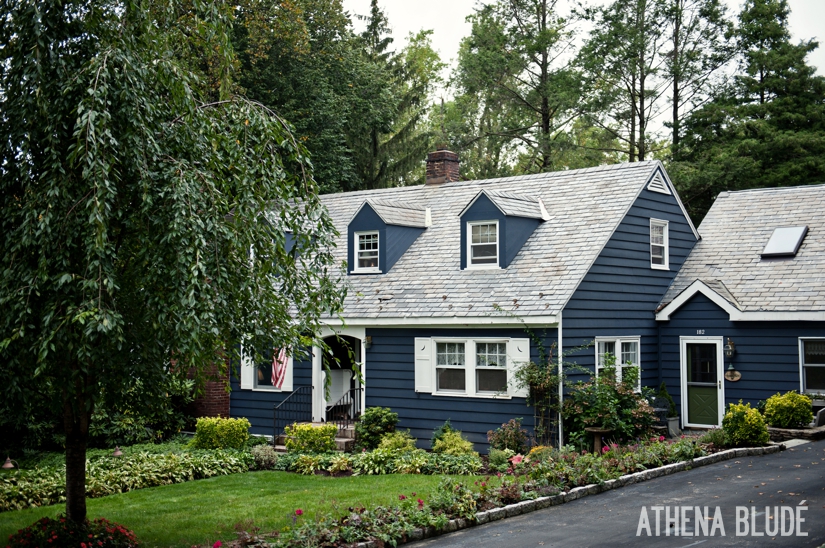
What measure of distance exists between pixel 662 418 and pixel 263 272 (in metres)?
10.9

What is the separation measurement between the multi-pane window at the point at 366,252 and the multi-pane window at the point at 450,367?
3.27 m

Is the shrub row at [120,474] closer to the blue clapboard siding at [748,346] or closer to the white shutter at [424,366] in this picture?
the white shutter at [424,366]

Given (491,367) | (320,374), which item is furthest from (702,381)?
(320,374)

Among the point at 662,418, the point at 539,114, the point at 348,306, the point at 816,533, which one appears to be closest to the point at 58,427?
the point at 348,306

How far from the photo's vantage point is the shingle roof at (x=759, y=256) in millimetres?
18266

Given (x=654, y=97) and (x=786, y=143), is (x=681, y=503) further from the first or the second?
Answer: (x=654, y=97)

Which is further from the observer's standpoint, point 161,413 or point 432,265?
point 432,265

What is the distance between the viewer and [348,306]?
19.1m

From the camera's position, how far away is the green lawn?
35.6 ft

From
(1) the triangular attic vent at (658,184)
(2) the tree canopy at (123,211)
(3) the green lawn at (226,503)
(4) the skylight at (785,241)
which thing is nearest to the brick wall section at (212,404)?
(3) the green lawn at (226,503)

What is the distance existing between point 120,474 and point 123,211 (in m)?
7.49

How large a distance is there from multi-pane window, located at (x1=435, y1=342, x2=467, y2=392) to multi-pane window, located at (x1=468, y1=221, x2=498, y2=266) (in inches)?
81.2

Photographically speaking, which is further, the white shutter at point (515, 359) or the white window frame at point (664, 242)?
the white window frame at point (664, 242)

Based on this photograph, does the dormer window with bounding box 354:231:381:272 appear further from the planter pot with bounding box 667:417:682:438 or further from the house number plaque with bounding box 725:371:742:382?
the house number plaque with bounding box 725:371:742:382
